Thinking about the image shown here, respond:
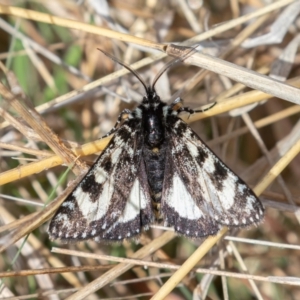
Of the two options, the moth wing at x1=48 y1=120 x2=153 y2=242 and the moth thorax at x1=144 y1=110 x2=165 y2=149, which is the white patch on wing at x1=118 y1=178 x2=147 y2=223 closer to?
the moth wing at x1=48 y1=120 x2=153 y2=242

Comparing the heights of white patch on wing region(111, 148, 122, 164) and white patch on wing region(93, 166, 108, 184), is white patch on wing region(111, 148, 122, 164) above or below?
above

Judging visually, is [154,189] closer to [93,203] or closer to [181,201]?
[181,201]

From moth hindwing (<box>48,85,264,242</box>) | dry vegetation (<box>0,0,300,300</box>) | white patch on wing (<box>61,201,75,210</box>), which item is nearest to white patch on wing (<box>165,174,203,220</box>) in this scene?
moth hindwing (<box>48,85,264,242</box>)

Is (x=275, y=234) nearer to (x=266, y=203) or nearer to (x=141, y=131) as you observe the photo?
(x=266, y=203)

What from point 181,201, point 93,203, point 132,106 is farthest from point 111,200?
point 132,106

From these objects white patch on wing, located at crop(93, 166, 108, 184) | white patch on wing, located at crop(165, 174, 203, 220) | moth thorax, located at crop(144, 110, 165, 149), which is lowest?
white patch on wing, located at crop(165, 174, 203, 220)

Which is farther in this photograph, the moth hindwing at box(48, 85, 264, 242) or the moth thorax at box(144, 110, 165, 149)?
the moth thorax at box(144, 110, 165, 149)

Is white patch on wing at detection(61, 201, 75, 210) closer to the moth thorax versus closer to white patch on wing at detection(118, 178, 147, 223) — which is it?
white patch on wing at detection(118, 178, 147, 223)
